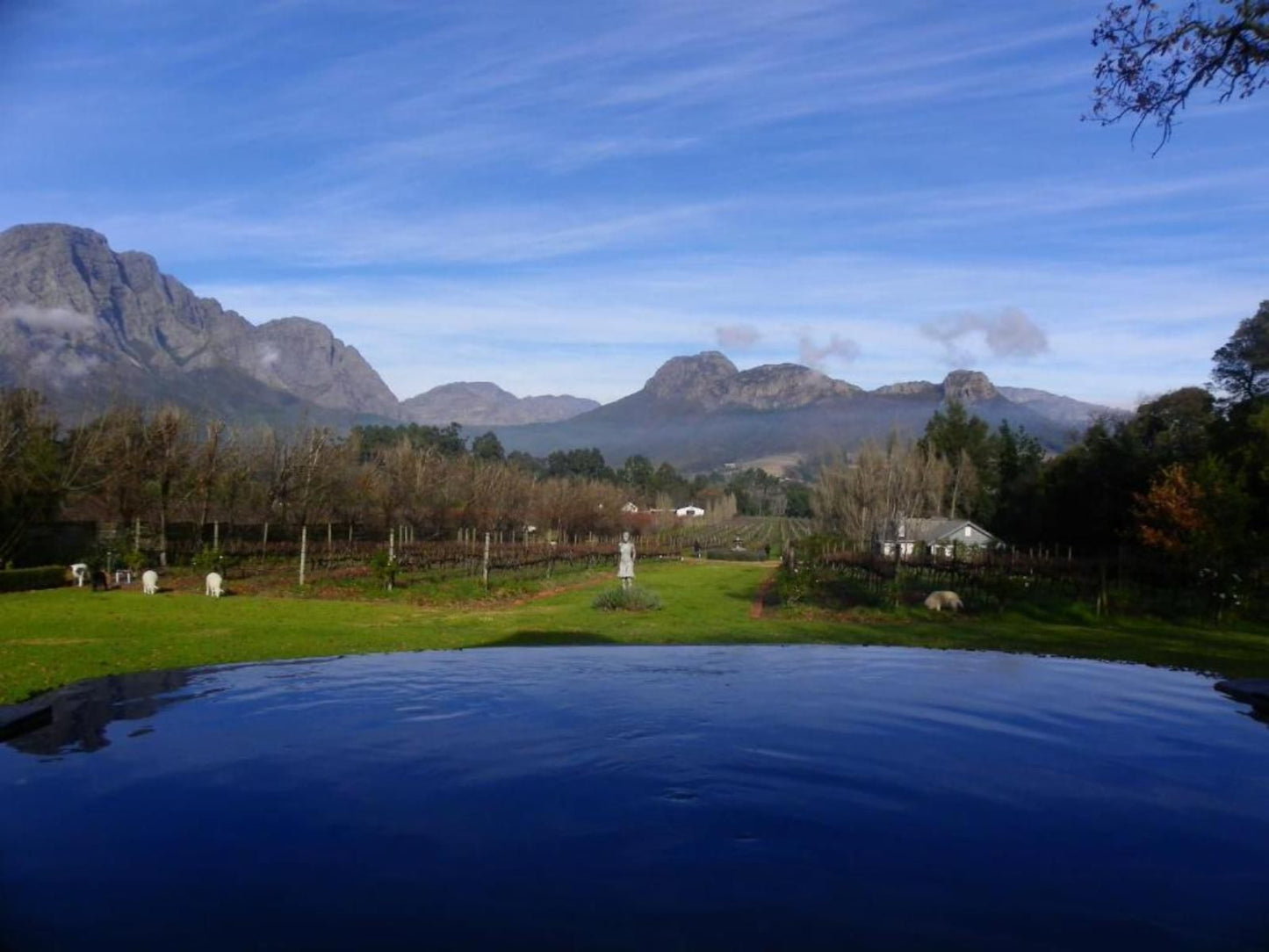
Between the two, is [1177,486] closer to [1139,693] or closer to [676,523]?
[1139,693]

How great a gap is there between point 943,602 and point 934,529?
170 ft

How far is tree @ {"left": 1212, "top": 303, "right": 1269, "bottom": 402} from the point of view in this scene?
4694cm

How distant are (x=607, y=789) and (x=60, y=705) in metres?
5.26

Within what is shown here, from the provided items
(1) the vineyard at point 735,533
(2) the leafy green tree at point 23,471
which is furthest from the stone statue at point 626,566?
(1) the vineyard at point 735,533

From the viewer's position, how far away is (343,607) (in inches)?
895

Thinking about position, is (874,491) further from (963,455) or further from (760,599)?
(760,599)

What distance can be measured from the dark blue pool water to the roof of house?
59502mm

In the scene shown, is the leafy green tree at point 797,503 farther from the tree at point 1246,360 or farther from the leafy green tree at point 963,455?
the tree at point 1246,360

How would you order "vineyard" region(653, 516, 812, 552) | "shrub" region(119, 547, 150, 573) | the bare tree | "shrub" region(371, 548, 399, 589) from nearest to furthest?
"shrub" region(371, 548, 399, 589)
"shrub" region(119, 547, 150, 573)
the bare tree
"vineyard" region(653, 516, 812, 552)

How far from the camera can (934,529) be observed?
240 ft

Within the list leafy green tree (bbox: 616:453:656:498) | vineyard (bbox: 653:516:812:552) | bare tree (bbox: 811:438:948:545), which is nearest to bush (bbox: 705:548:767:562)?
vineyard (bbox: 653:516:812:552)

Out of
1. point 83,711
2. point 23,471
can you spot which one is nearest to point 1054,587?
point 83,711

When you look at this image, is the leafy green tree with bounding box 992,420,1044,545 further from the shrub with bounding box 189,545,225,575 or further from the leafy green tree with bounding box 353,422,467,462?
the leafy green tree with bounding box 353,422,467,462

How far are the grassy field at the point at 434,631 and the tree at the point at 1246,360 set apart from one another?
3151cm
